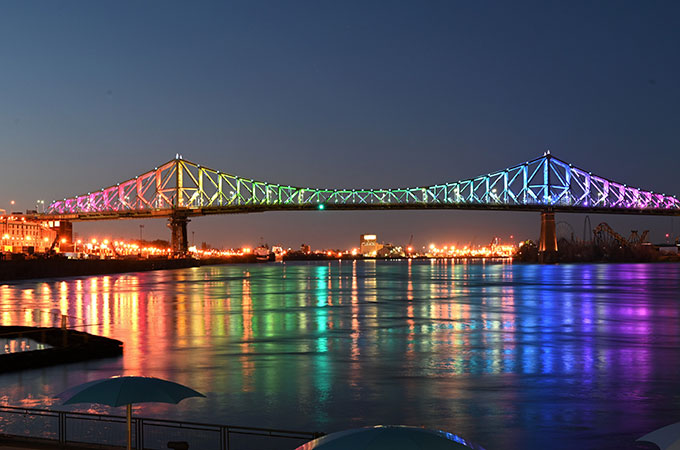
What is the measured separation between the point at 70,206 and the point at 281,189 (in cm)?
5068

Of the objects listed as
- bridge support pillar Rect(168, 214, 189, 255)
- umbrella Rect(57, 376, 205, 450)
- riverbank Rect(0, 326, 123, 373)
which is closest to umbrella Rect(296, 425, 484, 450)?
umbrella Rect(57, 376, 205, 450)

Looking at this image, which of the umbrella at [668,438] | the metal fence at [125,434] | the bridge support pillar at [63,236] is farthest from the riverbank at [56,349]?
the bridge support pillar at [63,236]

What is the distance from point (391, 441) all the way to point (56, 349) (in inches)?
736

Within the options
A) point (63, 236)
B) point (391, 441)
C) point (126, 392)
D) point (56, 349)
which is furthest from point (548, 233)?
point (391, 441)

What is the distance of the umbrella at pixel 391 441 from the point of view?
18.8 ft

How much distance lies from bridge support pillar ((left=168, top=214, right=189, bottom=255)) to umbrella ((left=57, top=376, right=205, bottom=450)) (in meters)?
134

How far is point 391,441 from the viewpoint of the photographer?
→ 5.79 m

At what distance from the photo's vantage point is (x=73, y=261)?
105000 mm

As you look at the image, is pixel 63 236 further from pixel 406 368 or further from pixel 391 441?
pixel 391 441

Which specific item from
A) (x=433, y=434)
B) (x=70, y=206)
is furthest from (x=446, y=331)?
(x=70, y=206)

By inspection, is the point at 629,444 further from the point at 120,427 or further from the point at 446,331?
the point at 446,331

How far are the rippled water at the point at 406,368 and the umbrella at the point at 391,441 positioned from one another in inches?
316

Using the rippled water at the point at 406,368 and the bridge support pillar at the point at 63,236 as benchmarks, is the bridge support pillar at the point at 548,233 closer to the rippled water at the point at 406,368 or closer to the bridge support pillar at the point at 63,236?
the rippled water at the point at 406,368

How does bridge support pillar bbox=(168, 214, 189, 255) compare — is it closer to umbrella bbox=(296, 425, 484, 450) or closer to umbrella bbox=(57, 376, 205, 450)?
umbrella bbox=(57, 376, 205, 450)
